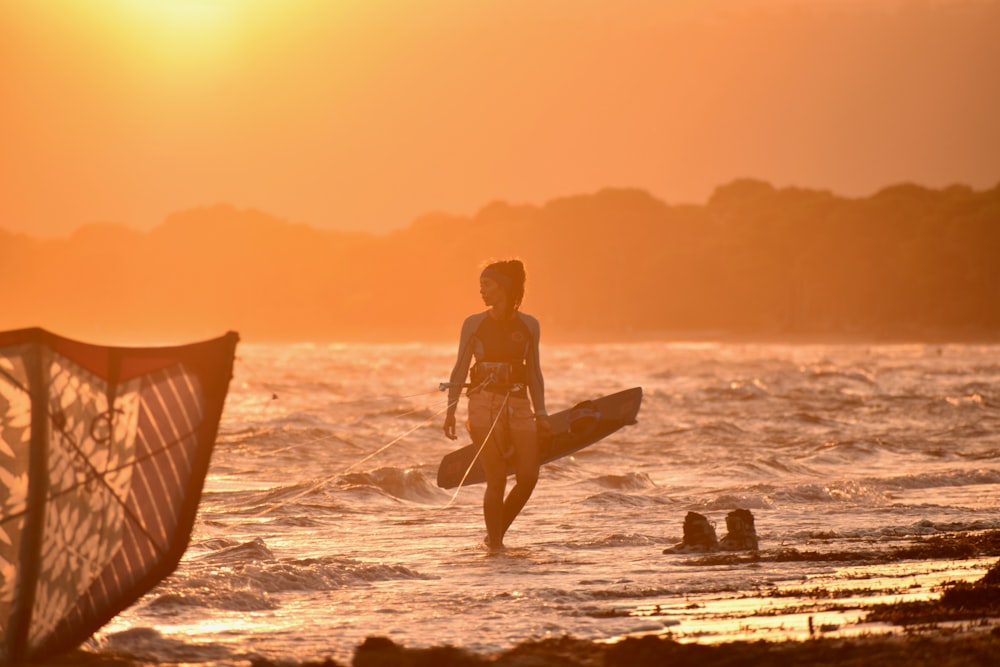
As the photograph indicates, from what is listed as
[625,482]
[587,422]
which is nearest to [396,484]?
[625,482]

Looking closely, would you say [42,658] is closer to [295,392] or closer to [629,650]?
[629,650]

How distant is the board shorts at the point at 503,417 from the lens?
917 centimetres

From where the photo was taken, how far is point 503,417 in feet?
30.2

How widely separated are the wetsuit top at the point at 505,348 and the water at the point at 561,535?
3.47 feet

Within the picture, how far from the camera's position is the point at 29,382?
18.8ft

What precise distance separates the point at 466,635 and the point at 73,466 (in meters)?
1.84

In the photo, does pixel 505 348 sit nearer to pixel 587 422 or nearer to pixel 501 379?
pixel 501 379

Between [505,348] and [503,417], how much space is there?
43 centimetres

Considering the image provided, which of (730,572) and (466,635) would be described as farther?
(730,572)

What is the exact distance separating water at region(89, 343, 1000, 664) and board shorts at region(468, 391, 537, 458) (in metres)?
0.73

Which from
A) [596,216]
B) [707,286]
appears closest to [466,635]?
[707,286]

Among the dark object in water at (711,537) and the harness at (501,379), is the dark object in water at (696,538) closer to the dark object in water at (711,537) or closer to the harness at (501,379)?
the dark object in water at (711,537)

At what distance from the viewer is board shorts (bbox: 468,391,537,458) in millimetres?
9172

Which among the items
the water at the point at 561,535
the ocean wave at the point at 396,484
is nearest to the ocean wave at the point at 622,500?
the water at the point at 561,535
